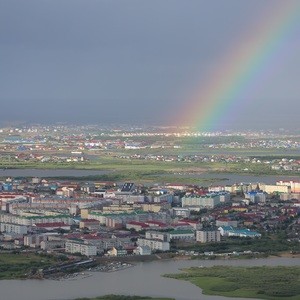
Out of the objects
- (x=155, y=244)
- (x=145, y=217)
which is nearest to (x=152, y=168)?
(x=145, y=217)

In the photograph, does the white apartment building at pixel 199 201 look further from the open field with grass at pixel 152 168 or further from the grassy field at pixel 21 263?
the grassy field at pixel 21 263

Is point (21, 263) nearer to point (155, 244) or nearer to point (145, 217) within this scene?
point (155, 244)

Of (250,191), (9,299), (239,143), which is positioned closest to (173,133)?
(239,143)

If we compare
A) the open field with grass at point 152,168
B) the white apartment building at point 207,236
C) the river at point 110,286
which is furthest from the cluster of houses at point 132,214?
the open field with grass at point 152,168

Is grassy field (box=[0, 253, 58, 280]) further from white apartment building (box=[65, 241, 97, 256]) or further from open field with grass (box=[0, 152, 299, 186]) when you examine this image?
open field with grass (box=[0, 152, 299, 186])

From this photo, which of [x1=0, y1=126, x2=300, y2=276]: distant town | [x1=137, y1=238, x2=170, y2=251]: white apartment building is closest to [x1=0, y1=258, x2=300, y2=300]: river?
[x1=0, y1=126, x2=300, y2=276]: distant town

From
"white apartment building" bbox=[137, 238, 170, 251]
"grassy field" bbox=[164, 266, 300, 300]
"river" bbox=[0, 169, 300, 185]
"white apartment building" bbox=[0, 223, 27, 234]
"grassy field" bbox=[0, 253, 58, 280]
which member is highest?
"river" bbox=[0, 169, 300, 185]
